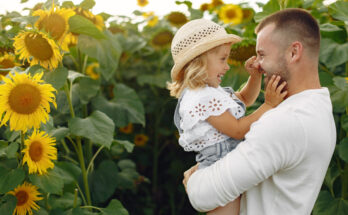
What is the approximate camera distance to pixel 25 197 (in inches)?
59.0

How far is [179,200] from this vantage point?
3.02 m

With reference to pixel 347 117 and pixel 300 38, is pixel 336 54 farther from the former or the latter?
pixel 300 38

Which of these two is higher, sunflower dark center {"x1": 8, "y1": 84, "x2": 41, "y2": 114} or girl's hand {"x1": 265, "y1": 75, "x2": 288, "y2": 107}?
girl's hand {"x1": 265, "y1": 75, "x2": 288, "y2": 107}

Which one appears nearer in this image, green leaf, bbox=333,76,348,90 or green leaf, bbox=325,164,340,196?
green leaf, bbox=333,76,348,90

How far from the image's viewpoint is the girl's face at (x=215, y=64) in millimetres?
1248

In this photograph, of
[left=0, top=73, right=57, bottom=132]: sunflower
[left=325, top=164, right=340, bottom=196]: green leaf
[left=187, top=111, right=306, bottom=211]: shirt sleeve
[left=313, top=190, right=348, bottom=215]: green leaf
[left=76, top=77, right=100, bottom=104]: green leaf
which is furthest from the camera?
[left=76, top=77, right=100, bottom=104]: green leaf

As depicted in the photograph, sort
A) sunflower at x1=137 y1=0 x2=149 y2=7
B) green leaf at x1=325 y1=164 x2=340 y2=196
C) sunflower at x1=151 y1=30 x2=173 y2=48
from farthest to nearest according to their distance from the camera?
sunflower at x1=137 y1=0 x2=149 y2=7
sunflower at x1=151 y1=30 x2=173 y2=48
green leaf at x1=325 y1=164 x2=340 y2=196

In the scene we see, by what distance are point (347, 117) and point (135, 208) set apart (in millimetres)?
1566

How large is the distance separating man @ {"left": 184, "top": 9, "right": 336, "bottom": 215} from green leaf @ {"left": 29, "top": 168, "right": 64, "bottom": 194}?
20.1 inches

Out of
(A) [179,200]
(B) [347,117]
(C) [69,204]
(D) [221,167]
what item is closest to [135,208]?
(A) [179,200]

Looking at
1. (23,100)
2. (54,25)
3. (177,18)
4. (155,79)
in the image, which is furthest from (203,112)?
(177,18)

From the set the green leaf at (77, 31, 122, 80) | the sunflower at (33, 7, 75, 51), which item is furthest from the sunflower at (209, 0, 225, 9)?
the sunflower at (33, 7, 75, 51)

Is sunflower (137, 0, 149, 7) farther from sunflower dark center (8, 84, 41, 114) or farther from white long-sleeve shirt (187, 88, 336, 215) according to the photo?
white long-sleeve shirt (187, 88, 336, 215)

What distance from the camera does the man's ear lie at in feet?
3.60
